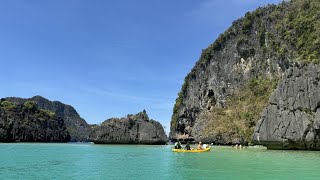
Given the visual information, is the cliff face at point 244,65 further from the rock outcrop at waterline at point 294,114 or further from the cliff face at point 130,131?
the rock outcrop at waterline at point 294,114

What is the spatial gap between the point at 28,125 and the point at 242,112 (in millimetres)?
81924

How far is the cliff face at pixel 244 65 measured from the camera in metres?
94.1

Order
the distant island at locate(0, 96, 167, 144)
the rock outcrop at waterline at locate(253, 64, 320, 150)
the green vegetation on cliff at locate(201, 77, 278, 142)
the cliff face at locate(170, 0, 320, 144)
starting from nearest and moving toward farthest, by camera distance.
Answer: the rock outcrop at waterline at locate(253, 64, 320, 150), the distant island at locate(0, 96, 167, 144), the green vegetation on cliff at locate(201, 77, 278, 142), the cliff face at locate(170, 0, 320, 144)

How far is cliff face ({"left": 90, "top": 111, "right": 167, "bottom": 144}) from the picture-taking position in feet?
286

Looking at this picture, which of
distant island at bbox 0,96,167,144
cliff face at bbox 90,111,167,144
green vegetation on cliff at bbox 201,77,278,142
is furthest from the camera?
green vegetation on cliff at bbox 201,77,278,142

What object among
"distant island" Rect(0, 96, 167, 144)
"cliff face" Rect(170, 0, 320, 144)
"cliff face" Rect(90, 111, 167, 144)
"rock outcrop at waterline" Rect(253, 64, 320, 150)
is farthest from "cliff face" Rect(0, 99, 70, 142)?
"rock outcrop at waterline" Rect(253, 64, 320, 150)

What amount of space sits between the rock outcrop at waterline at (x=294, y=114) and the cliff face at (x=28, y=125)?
304 ft

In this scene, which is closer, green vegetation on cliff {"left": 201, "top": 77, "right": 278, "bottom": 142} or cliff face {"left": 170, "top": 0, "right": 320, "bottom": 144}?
green vegetation on cliff {"left": 201, "top": 77, "right": 278, "bottom": 142}

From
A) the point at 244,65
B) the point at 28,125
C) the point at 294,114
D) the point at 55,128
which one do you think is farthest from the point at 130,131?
the point at 55,128

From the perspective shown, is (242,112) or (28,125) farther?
(28,125)

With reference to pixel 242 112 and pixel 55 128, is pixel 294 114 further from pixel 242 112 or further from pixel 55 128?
pixel 55 128

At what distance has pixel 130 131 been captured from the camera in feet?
292

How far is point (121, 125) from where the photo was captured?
90000mm

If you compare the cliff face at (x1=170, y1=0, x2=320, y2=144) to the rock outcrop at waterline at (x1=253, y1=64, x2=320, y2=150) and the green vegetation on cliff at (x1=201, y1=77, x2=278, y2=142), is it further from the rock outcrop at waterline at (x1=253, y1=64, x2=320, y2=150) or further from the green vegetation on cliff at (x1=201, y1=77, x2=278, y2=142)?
the rock outcrop at waterline at (x1=253, y1=64, x2=320, y2=150)
